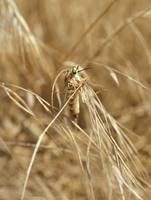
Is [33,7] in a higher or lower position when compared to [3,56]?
higher

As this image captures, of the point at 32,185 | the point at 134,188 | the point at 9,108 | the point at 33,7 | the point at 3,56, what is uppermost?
the point at 33,7

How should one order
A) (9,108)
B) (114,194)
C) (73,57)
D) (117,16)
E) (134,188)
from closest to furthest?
1. (134,188)
2. (114,194)
3. (9,108)
4. (73,57)
5. (117,16)

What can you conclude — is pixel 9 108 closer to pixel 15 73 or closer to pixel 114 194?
pixel 15 73

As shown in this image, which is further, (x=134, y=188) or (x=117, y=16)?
(x=117, y=16)

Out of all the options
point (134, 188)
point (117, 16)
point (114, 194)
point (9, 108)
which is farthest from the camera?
point (117, 16)

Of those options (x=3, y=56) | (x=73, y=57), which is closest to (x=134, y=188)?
(x=3, y=56)

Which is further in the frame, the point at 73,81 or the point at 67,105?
the point at 67,105

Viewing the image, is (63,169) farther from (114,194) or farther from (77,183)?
(114,194)
